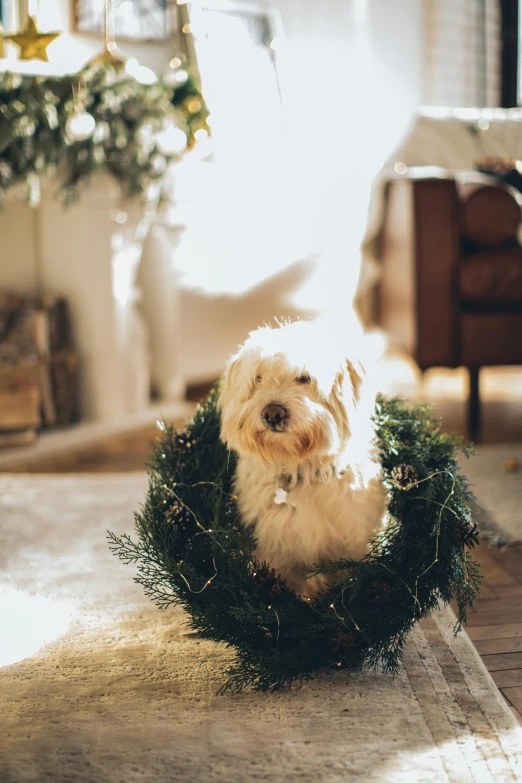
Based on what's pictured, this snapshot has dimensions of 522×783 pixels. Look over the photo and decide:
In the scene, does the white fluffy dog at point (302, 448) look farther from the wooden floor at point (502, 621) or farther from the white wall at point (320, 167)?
the white wall at point (320, 167)

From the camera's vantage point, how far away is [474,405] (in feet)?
10.2

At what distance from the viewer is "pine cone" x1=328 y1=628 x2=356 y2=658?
1.35 metres

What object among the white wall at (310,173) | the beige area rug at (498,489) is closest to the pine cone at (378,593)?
the beige area rug at (498,489)

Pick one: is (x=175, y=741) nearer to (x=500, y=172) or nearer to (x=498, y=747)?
(x=498, y=747)

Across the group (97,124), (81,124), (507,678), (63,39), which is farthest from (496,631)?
(63,39)

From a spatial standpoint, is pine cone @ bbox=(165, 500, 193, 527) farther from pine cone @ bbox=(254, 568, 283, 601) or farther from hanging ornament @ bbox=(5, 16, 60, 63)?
hanging ornament @ bbox=(5, 16, 60, 63)

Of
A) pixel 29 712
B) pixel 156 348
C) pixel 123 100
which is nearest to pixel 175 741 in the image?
pixel 29 712

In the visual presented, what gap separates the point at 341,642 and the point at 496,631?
412mm

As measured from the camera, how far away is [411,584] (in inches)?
53.9

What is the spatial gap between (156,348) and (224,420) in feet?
8.08

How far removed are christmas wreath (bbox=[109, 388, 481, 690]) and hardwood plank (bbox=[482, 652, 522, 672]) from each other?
99 mm

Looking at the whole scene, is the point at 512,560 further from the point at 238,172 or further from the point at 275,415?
the point at 238,172

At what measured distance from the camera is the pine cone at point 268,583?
1.40 meters

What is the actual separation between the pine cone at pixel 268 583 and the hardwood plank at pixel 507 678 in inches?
16.2
